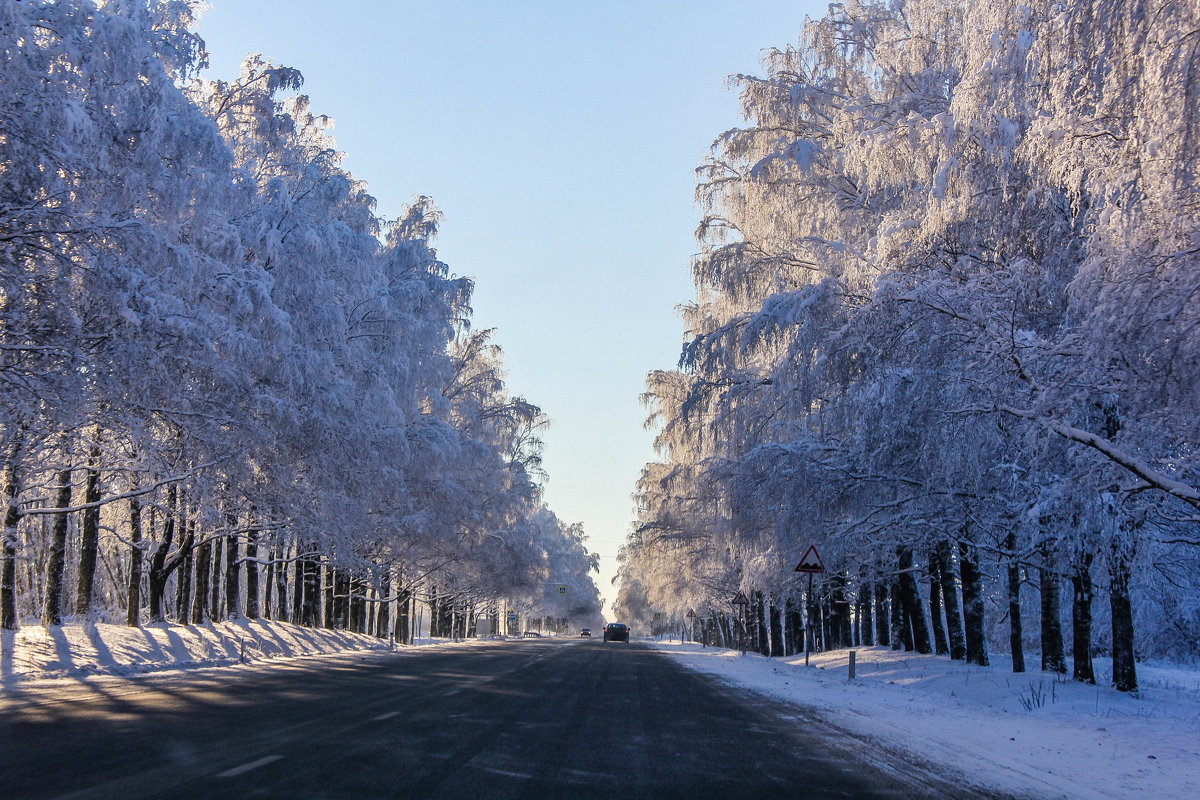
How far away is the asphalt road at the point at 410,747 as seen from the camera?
22.4 ft

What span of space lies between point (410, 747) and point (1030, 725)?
8.82 metres

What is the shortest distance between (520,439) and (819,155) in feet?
97.5

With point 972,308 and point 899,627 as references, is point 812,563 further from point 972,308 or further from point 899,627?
point 899,627

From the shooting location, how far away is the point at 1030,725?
13.0m

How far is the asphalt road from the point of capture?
6.83m

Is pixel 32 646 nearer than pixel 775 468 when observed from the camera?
Yes

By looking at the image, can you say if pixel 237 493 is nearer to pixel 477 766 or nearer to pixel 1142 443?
pixel 477 766

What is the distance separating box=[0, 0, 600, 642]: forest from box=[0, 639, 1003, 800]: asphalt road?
4718 millimetres

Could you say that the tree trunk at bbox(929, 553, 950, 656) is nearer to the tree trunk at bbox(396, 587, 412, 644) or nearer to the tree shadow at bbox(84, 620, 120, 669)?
the tree shadow at bbox(84, 620, 120, 669)

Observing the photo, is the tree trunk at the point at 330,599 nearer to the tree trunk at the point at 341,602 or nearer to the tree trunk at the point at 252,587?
the tree trunk at the point at 341,602

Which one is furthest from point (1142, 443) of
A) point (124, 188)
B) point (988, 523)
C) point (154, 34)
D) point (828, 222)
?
point (154, 34)

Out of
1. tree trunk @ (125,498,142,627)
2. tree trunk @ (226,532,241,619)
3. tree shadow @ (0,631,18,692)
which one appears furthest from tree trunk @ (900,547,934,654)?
tree shadow @ (0,631,18,692)

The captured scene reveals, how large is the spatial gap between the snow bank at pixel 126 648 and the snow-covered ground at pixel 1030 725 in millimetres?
12232

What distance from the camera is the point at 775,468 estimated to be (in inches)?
764
